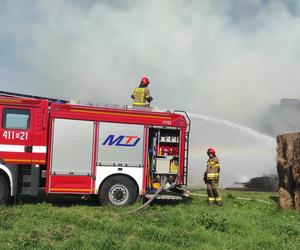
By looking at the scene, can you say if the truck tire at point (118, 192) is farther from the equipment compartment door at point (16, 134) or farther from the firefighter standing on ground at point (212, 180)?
the firefighter standing on ground at point (212, 180)

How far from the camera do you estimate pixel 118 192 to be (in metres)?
11.3

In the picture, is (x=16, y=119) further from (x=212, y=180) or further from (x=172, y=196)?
(x=212, y=180)

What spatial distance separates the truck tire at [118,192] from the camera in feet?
36.7

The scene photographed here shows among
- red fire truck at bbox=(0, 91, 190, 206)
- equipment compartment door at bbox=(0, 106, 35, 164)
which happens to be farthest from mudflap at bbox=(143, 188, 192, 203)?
equipment compartment door at bbox=(0, 106, 35, 164)

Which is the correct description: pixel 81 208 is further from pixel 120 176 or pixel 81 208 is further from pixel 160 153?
pixel 160 153

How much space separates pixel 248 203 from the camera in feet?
42.3

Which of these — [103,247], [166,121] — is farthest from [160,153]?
[103,247]

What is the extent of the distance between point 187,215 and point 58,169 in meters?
3.28

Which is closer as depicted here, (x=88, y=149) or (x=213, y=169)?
(x=88, y=149)

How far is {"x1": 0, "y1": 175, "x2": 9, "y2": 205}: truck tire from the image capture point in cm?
1039

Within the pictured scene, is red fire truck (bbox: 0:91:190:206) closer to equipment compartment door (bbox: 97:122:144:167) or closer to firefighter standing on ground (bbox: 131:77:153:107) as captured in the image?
equipment compartment door (bbox: 97:122:144:167)

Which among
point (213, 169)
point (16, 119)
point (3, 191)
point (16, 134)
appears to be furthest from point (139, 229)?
point (213, 169)

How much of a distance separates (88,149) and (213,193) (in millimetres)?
3646

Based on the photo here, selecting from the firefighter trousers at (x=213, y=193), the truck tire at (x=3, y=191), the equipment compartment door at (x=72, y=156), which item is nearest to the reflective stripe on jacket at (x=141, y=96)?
the equipment compartment door at (x=72, y=156)
